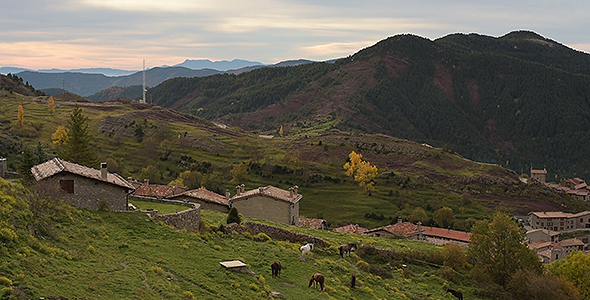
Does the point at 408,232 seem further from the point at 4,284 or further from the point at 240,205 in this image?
the point at 4,284

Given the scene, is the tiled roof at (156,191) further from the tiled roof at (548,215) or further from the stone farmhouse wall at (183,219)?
the tiled roof at (548,215)

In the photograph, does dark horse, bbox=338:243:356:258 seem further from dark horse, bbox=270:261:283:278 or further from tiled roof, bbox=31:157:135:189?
tiled roof, bbox=31:157:135:189

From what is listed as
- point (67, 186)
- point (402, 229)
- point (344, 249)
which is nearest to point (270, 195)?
point (344, 249)

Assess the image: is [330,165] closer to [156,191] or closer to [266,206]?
[156,191]

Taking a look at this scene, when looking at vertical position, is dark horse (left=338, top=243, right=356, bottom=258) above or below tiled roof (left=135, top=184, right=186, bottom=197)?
above

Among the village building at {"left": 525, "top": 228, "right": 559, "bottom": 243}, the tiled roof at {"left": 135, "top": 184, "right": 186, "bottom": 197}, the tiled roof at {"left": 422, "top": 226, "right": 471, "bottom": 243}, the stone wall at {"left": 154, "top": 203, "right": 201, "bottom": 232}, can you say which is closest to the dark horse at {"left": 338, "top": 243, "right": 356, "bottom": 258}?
the stone wall at {"left": 154, "top": 203, "right": 201, "bottom": 232}

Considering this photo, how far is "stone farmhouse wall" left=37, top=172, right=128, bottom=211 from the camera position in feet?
92.2

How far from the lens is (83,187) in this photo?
28516 millimetres

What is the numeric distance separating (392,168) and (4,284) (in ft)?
451

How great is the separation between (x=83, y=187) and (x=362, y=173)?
101282 millimetres

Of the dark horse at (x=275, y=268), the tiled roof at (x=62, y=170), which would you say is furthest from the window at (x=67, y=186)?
the dark horse at (x=275, y=268)

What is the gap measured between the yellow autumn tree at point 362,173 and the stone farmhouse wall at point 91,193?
320 feet

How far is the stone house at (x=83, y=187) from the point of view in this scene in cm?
2803

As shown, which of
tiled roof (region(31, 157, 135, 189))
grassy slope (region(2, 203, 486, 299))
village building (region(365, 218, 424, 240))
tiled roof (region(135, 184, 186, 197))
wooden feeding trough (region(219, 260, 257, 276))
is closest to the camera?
grassy slope (region(2, 203, 486, 299))
